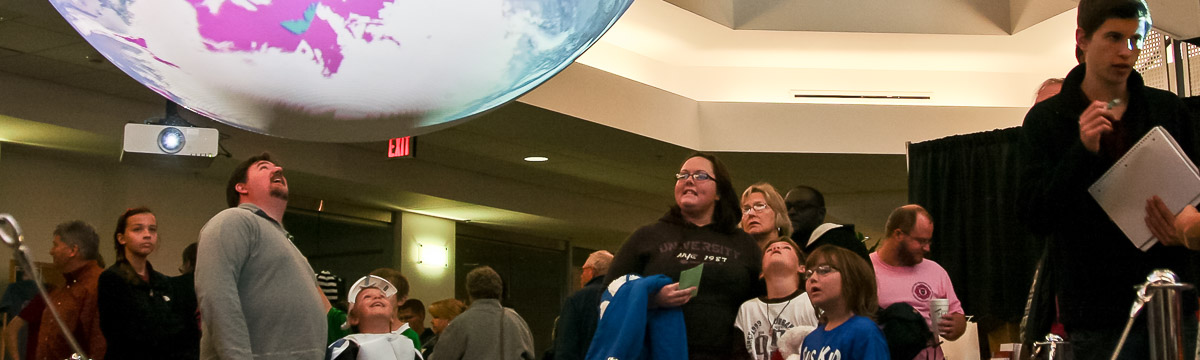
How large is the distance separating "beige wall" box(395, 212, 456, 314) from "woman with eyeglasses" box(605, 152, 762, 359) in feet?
26.5

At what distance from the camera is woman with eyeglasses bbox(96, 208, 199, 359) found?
4.25 m

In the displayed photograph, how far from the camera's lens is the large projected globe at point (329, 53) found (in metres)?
0.87

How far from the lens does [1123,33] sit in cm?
183

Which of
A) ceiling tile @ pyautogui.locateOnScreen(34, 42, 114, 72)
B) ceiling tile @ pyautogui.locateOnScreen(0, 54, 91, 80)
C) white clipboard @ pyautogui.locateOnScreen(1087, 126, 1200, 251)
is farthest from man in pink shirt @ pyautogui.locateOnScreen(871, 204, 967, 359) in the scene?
ceiling tile @ pyautogui.locateOnScreen(0, 54, 91, 80)

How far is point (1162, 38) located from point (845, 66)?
3944 millimetres

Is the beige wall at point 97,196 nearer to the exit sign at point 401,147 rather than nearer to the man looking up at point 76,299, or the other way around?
the exit sign at point 401,147

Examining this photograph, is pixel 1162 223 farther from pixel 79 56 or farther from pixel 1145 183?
pixel 79 56

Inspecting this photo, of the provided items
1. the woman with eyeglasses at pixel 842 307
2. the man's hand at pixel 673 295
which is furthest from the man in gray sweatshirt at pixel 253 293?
the woman with eyeglasses at pixel 842 307

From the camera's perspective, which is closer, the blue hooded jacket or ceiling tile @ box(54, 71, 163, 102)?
the blue hooded jacket

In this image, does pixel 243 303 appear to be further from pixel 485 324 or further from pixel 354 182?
pixel 354 182

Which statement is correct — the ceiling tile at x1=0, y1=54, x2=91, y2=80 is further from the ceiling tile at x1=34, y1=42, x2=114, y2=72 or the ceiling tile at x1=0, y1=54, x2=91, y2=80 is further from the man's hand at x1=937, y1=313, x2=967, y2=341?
the man's hand at x1=937, y1=313, x2=967, y2=341

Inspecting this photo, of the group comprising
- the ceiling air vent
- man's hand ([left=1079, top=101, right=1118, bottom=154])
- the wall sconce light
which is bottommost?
man's hand ([left=1079, top=101, right=1118, bottom=154])

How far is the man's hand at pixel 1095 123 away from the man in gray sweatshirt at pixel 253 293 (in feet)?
6.94

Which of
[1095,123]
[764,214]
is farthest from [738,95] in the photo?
[1095,123]
